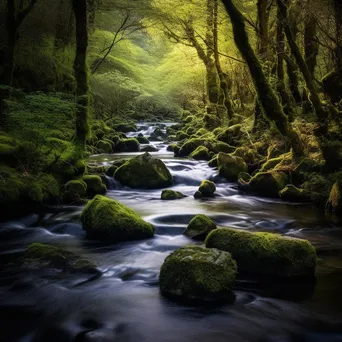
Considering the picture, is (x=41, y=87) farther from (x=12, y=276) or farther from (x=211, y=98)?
(x=12, y=276)

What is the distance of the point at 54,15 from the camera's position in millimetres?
15375

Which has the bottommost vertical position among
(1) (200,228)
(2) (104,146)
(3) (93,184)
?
(1) (200,228)

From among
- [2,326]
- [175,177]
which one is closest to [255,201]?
[175,177]

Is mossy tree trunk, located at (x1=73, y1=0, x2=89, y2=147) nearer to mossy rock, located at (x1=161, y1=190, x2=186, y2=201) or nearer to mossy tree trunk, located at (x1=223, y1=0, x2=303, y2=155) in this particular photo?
mossy rock, located at (x1=161, y1=190, x2=186, y2=201)

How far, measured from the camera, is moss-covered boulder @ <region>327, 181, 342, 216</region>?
816 cm

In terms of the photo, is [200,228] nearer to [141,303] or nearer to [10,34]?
[141,303]

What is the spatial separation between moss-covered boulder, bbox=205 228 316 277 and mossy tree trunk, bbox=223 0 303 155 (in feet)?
18.1

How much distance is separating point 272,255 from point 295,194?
4.91 meters

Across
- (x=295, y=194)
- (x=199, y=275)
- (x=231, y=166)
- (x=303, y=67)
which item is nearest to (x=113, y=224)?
(x=199, y=275)

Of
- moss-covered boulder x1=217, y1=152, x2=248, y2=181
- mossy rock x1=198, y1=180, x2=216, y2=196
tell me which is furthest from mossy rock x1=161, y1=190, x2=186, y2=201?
moss-covered boulder x1=217, y1=152, x2=248, y2=181

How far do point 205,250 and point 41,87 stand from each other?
1321 cm

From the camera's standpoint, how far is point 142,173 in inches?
444

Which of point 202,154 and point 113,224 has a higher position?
point 202,154

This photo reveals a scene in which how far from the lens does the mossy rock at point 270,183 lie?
33.0 feet
